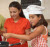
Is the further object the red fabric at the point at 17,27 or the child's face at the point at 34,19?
the red fabric at the point at 17,27

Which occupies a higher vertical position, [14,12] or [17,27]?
[14,12]

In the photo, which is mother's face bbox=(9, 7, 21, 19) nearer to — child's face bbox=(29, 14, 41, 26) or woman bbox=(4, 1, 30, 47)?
woman bbox=(4, 1, 30, 47)

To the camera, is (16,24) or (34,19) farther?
(16,24)

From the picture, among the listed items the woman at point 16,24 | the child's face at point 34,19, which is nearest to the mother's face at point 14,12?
the woman at point 16,24

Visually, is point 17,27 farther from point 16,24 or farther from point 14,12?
point 14,12

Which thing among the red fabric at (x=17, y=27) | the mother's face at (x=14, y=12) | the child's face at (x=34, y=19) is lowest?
the red fabric at (x=17, y=27)

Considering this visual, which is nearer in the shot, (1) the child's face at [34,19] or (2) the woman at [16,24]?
(1) the child's face at [34,19]

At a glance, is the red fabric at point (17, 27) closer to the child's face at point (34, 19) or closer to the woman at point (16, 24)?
the woman at point (16, 24)

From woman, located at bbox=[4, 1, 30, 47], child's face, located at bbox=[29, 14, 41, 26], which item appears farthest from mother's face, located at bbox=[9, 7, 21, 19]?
child's face, located at bbox=[29, 14, 41, 26]

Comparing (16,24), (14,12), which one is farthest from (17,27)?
(14,12)

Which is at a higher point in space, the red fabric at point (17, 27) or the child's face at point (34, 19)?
the child's face at point (34, 19)

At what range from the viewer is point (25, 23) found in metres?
1.10

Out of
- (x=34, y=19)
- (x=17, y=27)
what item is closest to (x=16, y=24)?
(x=17, y=27)

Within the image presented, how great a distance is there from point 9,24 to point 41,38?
35 cm
